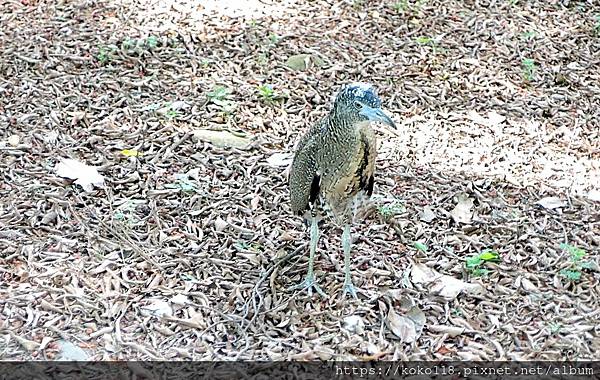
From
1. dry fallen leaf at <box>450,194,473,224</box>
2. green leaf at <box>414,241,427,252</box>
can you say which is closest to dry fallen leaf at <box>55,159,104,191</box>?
green leaf at <box>414,241,427,252</box>

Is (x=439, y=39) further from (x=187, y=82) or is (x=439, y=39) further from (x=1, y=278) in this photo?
(x=1, y=278)

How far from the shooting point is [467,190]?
15.4 feet

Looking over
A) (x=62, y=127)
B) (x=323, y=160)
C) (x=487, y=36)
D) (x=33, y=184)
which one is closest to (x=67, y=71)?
(x=62, y=127)

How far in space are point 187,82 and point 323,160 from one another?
2.10 meters

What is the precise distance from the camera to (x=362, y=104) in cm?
358

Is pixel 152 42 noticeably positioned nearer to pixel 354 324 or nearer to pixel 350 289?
pixel 350 289

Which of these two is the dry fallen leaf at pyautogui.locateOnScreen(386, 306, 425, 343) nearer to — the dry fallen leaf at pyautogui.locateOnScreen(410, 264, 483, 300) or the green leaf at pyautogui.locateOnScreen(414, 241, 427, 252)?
the dry fallen leaf at pyautogui.locateOnScreen(410, 264, 483, 300)

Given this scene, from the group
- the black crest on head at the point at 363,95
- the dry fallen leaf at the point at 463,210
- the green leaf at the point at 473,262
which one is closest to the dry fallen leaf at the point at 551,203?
the dry fallen leaf at the point at 463,210

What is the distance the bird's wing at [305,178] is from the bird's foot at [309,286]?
335mm

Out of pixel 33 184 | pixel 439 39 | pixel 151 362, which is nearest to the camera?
pixel 151 362

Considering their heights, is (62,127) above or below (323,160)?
below

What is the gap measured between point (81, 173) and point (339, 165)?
172cm

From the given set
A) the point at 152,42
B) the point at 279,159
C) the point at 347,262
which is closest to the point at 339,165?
the point at 347,262

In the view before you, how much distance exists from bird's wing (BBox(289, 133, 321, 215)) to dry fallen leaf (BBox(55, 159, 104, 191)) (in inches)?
50.4
